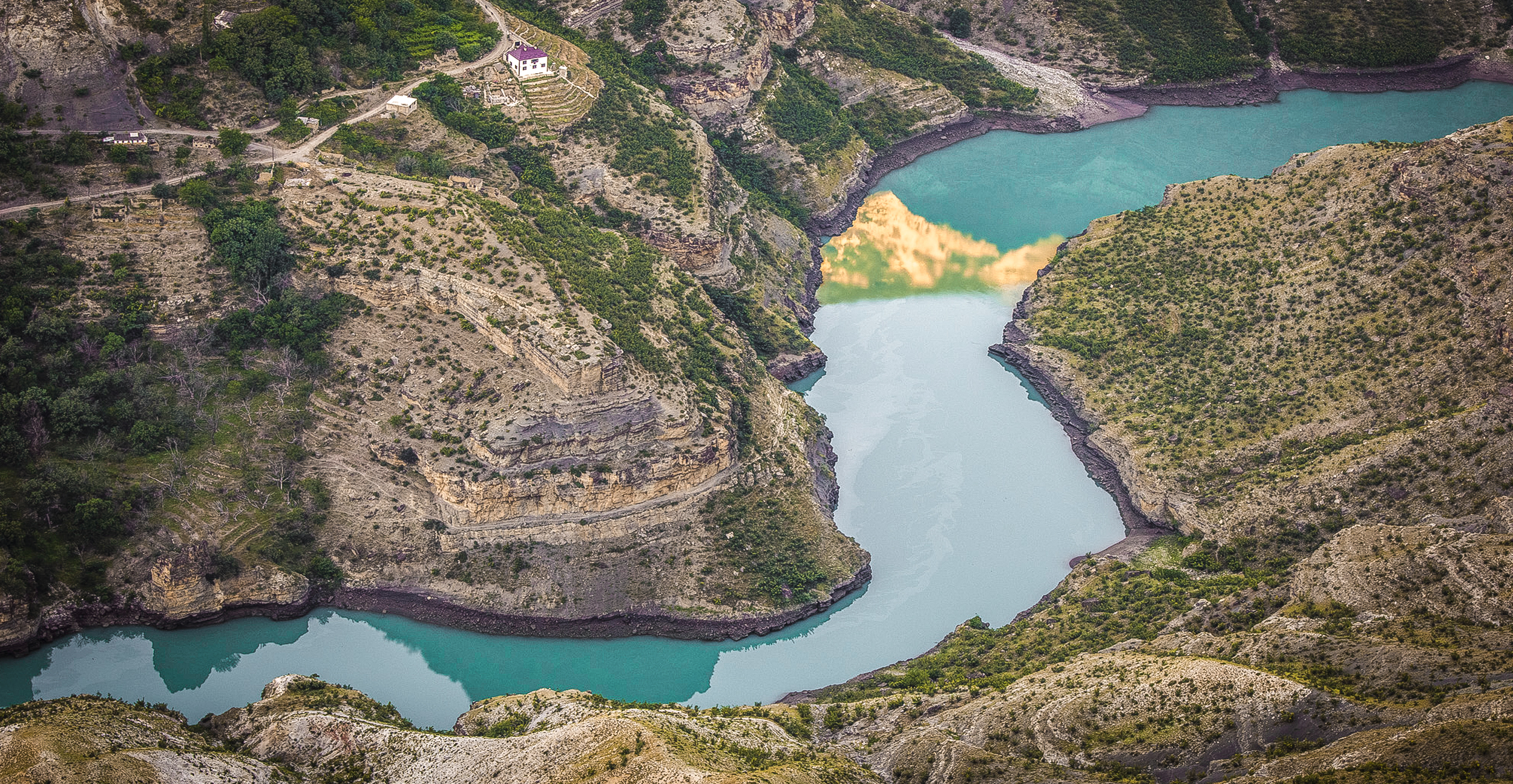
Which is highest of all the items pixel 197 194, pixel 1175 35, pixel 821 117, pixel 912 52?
pixel 1175 35

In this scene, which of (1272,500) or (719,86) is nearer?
(1272,500)

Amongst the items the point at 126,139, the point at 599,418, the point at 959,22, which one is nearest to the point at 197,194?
the point at 126,139

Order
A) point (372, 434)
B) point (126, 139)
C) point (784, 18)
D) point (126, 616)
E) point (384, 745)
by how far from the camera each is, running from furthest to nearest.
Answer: point (784, 18) < point (126, 139) < point (372, 434) < point (126, 616) < point (384, 745)

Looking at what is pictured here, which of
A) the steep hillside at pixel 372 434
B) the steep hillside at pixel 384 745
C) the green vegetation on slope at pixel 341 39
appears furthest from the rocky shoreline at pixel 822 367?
the green vegetation on slope at pixel 341 39

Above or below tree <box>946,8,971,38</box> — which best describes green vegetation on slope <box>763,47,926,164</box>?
below

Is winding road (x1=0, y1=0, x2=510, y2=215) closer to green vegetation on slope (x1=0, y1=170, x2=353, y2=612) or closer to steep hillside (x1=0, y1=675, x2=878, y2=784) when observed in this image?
green vegetation on slope (x1=0, y1=170, x2=353, y2=612)

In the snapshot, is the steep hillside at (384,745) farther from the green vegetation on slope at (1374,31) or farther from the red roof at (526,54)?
the green vegetation on slope at (1374,31)

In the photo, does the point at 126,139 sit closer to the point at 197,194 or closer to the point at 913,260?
the point at 197,194

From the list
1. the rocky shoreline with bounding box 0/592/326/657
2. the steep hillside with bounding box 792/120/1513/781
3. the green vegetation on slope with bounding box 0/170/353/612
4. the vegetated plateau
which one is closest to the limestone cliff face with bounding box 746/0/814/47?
the vegetated plateau
